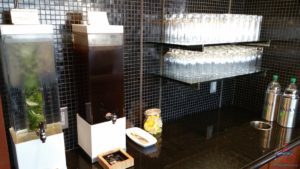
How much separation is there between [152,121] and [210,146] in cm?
42

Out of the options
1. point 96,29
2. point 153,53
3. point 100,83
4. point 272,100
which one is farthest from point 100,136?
point 272,100

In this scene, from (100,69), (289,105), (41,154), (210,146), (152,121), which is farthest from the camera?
(289,105)

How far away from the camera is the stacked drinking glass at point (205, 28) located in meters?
1.49

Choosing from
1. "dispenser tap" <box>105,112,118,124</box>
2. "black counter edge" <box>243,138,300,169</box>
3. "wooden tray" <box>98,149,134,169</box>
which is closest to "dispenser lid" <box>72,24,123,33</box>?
"dispenser tap" <box>105,112,118,124</box>

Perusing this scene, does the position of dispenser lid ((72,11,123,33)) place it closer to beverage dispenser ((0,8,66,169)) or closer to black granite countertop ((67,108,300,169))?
beverage dispenser ((0,8,66,169))

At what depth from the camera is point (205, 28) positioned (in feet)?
5.04

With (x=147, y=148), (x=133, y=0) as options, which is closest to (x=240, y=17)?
(x=133, y=0)

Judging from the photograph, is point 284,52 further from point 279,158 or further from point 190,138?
point 190,138

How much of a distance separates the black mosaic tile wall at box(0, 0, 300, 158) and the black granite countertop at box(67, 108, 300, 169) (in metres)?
0.17

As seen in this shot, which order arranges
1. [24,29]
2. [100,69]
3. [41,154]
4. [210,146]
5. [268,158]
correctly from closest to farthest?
[24,29]
[41,154]
[100,69]
[268,158]
[210,146]

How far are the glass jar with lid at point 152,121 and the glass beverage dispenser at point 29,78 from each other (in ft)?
2.19

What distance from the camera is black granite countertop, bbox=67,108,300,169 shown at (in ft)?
4.18

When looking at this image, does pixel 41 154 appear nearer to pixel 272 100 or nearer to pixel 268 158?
pixel 268 158

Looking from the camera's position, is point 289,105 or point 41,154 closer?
point 41,154
